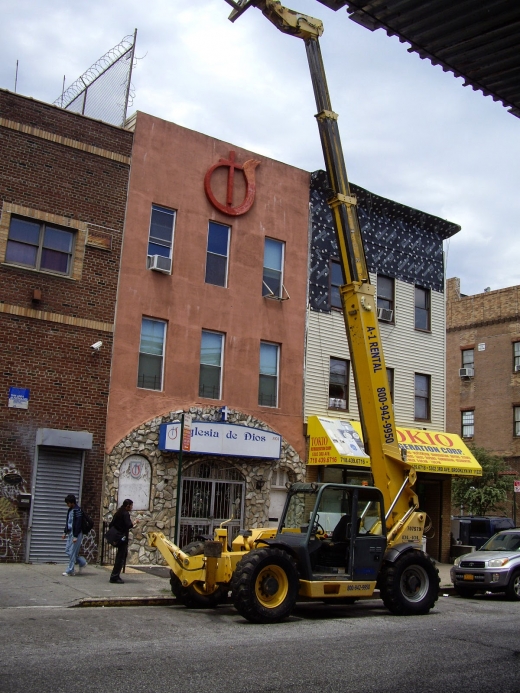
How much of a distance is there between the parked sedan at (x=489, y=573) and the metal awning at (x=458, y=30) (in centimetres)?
1234

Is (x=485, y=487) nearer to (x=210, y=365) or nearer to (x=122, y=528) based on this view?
(x=210, y=365)

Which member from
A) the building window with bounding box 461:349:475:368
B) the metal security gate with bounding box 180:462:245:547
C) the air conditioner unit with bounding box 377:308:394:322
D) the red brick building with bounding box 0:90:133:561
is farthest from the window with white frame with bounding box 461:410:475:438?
the red brick building with bounding box 0:90:133:561

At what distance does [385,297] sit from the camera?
80.7ft

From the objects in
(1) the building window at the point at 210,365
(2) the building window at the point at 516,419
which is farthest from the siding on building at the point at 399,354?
(2) the building window at the point at 516,419

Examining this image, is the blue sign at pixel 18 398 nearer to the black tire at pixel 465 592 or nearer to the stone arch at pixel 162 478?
the stone arch at pixel 162 478

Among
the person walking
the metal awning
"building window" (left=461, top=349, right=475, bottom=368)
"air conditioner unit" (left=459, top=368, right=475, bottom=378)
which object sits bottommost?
the person walking

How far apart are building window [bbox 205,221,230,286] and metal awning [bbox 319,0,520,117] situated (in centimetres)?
1519

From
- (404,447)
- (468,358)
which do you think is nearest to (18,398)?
(404,447)

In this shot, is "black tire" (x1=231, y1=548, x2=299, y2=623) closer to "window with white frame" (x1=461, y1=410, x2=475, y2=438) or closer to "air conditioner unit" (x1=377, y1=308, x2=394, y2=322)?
"air conditioner unit" (x1=377, y1=308, x2=394, y2=322)

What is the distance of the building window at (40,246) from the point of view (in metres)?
17.6

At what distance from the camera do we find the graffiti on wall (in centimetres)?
1639

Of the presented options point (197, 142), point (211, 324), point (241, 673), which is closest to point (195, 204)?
point (197, 142)

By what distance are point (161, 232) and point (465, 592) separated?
450 inches

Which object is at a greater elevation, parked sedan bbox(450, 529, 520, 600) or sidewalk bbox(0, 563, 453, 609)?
parked sedan bbox(450, 529, 520, 600)
